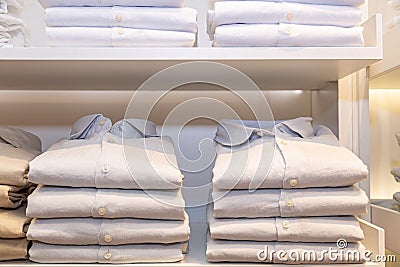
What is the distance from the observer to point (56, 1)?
875 millimetres

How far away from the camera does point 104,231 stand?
790 mm

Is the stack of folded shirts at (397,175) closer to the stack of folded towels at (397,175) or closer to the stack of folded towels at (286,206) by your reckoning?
the stack of folded towels at (397,175)

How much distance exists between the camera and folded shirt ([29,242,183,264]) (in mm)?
798

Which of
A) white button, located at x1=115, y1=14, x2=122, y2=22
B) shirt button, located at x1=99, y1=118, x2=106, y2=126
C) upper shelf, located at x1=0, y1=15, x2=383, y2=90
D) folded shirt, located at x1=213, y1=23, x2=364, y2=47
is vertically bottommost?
shirt button, located at x1=99, y1=118, x2=106, y2=126

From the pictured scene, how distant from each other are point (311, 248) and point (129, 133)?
0.39m

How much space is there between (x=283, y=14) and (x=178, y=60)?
8.3 inches

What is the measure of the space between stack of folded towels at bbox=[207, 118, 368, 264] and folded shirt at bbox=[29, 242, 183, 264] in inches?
3.1

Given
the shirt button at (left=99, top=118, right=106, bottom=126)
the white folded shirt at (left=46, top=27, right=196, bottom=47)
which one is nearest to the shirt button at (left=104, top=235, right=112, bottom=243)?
the shirt button at (left=99, top=118, right=106, bottom=126)

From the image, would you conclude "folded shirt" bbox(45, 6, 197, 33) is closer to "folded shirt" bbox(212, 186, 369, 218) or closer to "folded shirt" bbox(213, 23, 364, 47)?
"folded shirt" bbox(213, 23, 364, 47)

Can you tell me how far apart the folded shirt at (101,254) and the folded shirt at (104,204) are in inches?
2.1

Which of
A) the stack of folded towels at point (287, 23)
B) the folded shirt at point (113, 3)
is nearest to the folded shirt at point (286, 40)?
the stack of folded towels at point (287, 23)

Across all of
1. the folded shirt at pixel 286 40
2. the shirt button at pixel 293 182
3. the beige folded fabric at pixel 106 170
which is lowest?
the shirt button at pixel 293 182

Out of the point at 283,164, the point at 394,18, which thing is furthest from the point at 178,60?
the point at 394,18

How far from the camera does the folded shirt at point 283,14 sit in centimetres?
87
